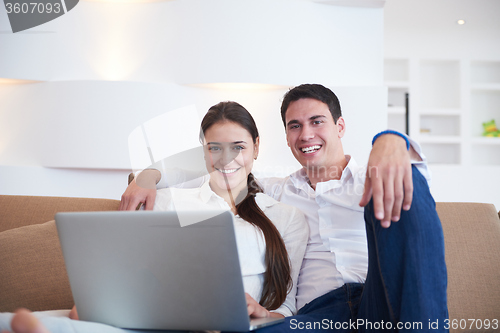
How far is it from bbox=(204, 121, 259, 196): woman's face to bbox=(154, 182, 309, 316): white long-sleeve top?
65 mm

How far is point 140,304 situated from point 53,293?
62 centimetres

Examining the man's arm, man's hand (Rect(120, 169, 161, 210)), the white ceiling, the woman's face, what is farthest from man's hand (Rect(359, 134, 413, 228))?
the white ceiling

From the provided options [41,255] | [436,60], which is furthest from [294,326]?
[436,60]

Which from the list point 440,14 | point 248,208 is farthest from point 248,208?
point 440,14

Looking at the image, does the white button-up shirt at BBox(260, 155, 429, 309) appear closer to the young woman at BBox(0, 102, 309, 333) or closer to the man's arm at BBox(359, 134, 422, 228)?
the young woman at BBox(0, 102, 309, 333)

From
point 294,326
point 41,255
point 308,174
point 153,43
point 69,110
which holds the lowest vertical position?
point 294,326

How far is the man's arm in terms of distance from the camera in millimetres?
861

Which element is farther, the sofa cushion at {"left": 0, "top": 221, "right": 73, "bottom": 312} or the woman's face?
the woman's face

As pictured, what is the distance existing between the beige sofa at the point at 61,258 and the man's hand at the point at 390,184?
0.73 meters

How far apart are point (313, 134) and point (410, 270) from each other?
800 millimetres

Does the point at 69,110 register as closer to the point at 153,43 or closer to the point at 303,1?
the point at 153,43

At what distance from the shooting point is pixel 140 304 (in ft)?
2.74

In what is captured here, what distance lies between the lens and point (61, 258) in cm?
136

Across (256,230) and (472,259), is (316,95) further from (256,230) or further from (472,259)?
(472,259)
